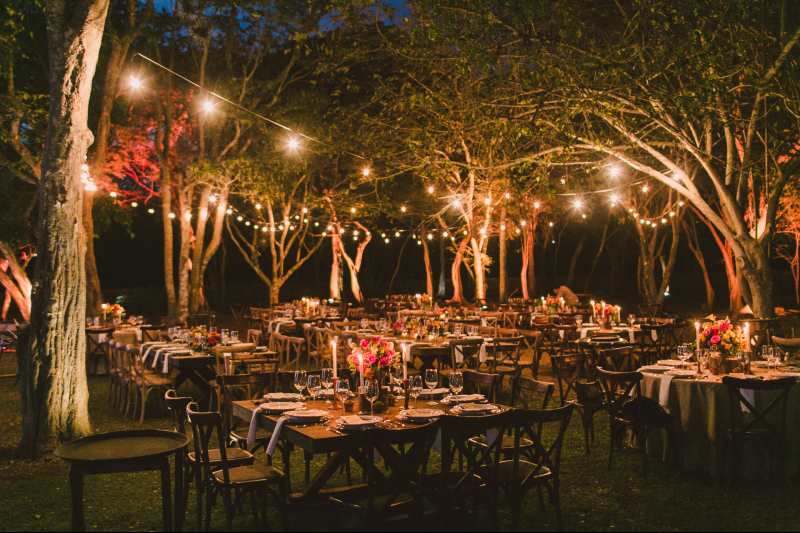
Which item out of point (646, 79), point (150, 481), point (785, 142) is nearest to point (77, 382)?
point (150, 481)

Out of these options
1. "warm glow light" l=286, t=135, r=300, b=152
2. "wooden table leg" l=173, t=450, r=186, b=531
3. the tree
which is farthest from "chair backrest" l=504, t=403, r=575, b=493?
the tree

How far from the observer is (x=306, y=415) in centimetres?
511

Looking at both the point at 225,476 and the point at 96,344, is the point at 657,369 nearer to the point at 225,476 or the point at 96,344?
the point at 225,476

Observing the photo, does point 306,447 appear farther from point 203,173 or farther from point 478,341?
point 203,173

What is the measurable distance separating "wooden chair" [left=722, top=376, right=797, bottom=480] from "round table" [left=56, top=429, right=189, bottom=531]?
162 inches

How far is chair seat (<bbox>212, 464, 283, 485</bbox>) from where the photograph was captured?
4943mm

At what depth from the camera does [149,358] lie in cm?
1027

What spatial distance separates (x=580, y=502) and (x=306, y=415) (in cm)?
216

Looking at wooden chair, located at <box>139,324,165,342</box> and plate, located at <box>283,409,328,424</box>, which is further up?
wooden chair, located at <box>139,324,165,342</box>

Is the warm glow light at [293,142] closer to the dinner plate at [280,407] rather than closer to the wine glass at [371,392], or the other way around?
the dinner plate at [280,407]

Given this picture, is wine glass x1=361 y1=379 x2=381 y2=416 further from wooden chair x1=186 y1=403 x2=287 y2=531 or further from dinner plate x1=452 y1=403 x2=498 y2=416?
wooden chair x1=186 y1=403 x2=287 y2=531

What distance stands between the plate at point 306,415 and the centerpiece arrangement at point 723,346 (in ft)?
12.1

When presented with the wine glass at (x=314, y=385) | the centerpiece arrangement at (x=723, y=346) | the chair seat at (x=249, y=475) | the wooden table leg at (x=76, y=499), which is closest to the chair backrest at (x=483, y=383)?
the wine glass at (x=314, y=385)

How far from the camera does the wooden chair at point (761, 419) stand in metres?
5.88
